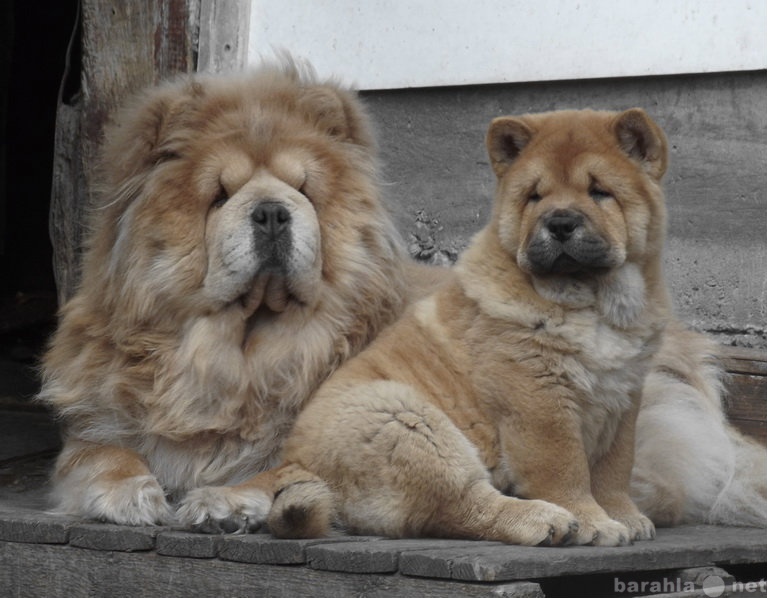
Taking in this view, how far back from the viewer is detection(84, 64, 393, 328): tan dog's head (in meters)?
3.78

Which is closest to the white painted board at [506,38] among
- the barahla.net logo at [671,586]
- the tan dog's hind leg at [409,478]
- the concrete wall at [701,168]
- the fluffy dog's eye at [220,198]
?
the concrete wall at [701,168]

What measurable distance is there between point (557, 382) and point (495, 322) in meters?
0.26

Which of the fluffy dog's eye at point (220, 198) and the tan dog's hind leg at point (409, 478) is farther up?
the fluffy dog's eye at point (220, 198)

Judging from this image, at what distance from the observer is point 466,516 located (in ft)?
10.7

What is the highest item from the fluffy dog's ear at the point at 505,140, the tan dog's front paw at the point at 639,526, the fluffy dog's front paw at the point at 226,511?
the fluffy dog's ear at the point at 505,140

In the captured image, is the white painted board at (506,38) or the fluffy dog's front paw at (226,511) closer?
the fluffy dog's front paw at (226,511)

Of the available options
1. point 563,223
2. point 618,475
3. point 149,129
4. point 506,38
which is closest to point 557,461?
point 618,475

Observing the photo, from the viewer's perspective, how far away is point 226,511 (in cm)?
350

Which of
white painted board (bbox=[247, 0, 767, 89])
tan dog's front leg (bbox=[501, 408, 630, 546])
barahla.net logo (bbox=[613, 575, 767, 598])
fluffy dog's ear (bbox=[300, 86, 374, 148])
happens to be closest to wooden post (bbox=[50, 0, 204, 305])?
white painted board (bbox=[247, 0, 767, 89])

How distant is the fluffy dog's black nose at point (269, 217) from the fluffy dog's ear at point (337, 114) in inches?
20.1

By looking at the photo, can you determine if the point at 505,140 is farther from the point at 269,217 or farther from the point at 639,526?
the point at 639,526

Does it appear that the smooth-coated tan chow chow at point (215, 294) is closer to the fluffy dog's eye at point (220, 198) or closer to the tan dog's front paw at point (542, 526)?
the fluffy dog's eye at point (220, 198)

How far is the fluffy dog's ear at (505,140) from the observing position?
3.46 m

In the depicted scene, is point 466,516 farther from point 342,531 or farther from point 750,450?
point 750,450
